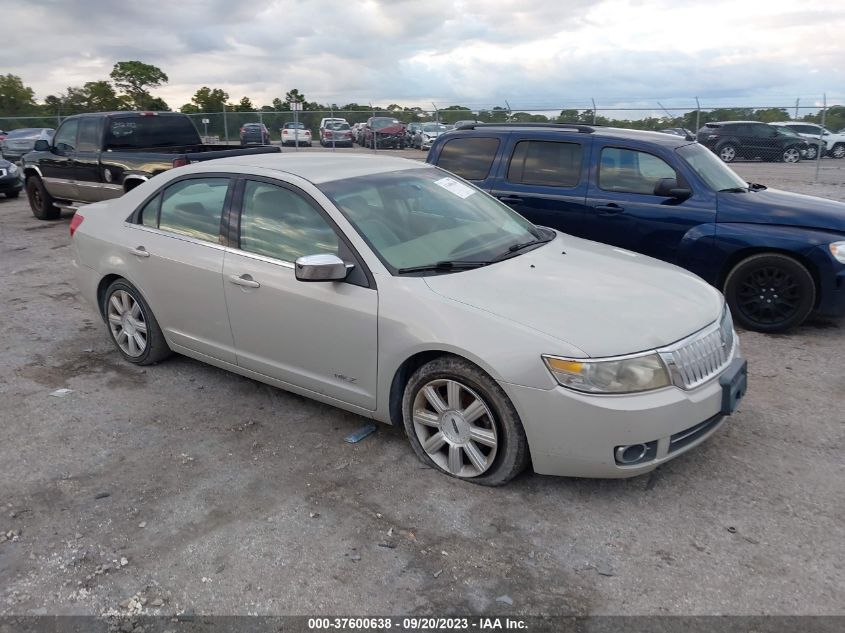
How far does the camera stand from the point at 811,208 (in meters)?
5.75

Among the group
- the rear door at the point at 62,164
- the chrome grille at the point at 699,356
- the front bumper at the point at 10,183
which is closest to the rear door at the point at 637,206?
the chrome grille at the point at 699,356

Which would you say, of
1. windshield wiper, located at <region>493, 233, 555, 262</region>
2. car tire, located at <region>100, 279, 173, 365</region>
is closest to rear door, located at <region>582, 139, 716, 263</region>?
windshield wiper, located at <region>493, 233, 555, 262</region>

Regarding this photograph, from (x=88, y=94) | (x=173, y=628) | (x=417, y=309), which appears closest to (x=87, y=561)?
(x=173, y=628)

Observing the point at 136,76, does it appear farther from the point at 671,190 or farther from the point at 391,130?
the point at 671,190

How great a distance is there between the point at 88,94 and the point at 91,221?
2826 inches

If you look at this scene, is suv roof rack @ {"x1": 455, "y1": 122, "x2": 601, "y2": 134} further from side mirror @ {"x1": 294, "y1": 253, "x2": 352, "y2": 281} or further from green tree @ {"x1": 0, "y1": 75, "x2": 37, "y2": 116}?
green tree @ {"x1": 0, "y1": 75, "x2": 37, "y2": 116}

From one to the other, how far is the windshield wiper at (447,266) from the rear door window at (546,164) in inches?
121

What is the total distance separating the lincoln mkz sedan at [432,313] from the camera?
3.12 metres

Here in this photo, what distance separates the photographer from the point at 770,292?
5.75 m

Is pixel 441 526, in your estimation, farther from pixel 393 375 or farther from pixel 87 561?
pixel 87 561

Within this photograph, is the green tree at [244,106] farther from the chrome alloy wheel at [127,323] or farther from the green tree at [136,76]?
the chrome alloy wheel at [127,323]

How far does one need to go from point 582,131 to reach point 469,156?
119 centimetres

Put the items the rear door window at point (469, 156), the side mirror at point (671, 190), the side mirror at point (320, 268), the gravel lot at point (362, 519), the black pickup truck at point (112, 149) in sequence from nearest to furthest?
the gravel lot at point (362, 519) < the side mirror at point (320, 268) < the side mirror at point (671, 190) < the rear door window at point (469, 156) < the black pickup truck at point (112, 149)

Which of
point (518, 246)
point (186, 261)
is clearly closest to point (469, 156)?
point (518, 246)
